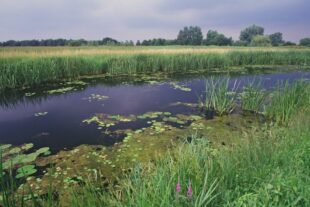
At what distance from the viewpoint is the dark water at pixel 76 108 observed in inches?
207

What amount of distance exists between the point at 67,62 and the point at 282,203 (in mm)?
11573

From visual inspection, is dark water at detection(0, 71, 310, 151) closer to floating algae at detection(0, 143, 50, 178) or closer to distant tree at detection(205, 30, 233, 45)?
floating algae at detection(0, 143, 50, 178)

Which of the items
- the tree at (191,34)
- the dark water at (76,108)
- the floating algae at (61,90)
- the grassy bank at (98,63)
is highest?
the tree at (191,34)

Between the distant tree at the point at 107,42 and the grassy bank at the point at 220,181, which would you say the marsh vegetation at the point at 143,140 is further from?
the distant tree at the point at 107,42

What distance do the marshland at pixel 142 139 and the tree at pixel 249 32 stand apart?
82.6m

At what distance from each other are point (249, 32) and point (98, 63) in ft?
279

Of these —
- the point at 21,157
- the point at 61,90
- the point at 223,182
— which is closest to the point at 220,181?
the point at 223,182

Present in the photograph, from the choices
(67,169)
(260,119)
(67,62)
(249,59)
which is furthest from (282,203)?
(249,59)

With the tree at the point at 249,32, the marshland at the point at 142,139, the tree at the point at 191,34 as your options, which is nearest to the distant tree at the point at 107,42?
the tree at the point at 191,34

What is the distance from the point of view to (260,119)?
6.33 m

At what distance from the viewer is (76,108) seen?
757cm

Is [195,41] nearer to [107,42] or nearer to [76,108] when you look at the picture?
[107,42]

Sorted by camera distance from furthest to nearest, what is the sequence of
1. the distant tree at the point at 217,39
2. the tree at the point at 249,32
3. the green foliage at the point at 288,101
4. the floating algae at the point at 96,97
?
the tree at the point at 249,32 < the distant tree at the point at 217,39 < the floating algae at the point at 96,97 < the green foliage at the point at 288,101

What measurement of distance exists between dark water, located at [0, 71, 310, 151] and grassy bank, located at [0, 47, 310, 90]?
1187mm
